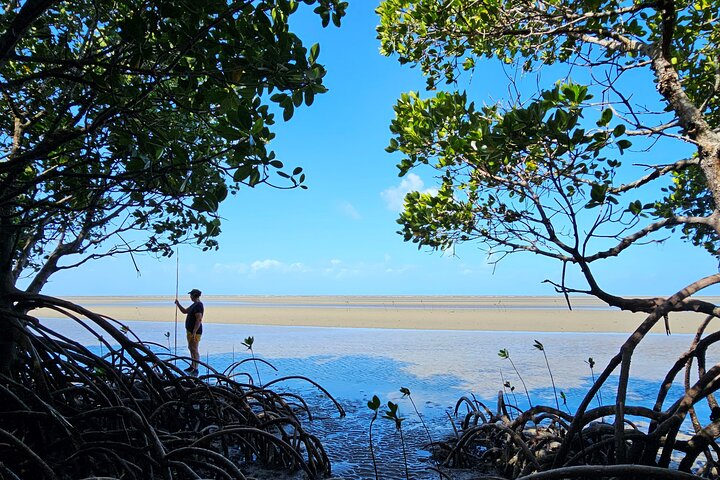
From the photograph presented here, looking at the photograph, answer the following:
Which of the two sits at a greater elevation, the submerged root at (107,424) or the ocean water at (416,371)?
the submerged root at (107,424)

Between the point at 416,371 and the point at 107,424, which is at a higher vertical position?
the point at 107,424

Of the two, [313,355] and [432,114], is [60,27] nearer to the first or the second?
[432,114]

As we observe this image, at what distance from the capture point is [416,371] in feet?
23.2

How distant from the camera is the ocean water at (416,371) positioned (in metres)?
4.04

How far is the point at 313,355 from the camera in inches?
351

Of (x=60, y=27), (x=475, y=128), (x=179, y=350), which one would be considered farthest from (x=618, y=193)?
(x=179, y=350)

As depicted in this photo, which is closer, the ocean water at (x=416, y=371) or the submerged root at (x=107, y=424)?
the submerged root at (x=107, y=424)

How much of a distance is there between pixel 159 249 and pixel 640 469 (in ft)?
17.5

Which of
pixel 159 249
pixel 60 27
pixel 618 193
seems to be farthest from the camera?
pixel 159 249

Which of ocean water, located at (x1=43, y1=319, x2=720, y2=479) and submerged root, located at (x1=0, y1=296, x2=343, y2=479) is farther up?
submerged root, located at (x1=0, y1=296, x2=343, y2=479)

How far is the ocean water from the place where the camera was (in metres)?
4.04

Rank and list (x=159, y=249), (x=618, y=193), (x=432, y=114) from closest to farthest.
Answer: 1. (x=618, y=193)
2. (x=432, y=114)
3. (x=159, y=249)

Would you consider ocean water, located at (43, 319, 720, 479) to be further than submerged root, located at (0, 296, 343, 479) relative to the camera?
Yes

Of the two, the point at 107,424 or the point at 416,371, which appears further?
the point at 416,371
